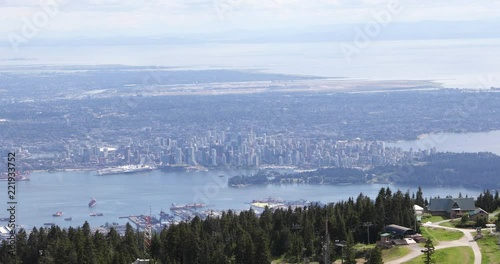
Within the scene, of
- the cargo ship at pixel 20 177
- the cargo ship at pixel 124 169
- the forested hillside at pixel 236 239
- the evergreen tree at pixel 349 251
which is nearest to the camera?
the evergreen tree at pixel 349 251

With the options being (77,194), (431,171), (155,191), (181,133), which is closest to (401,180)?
(431,171)

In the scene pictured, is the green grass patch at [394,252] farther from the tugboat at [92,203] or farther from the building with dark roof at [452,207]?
the tugboat at [92,203]

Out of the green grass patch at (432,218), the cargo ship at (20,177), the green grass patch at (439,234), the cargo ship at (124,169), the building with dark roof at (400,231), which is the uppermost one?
the cargo ship at (124,169)

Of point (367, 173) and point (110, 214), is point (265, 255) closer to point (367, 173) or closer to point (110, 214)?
point (110, 214)

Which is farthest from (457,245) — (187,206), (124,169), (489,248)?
(124,169)

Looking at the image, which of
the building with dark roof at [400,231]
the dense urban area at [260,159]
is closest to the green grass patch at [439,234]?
the dense urban area at [260,159]

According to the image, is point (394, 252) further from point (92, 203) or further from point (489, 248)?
point (92, 203)
